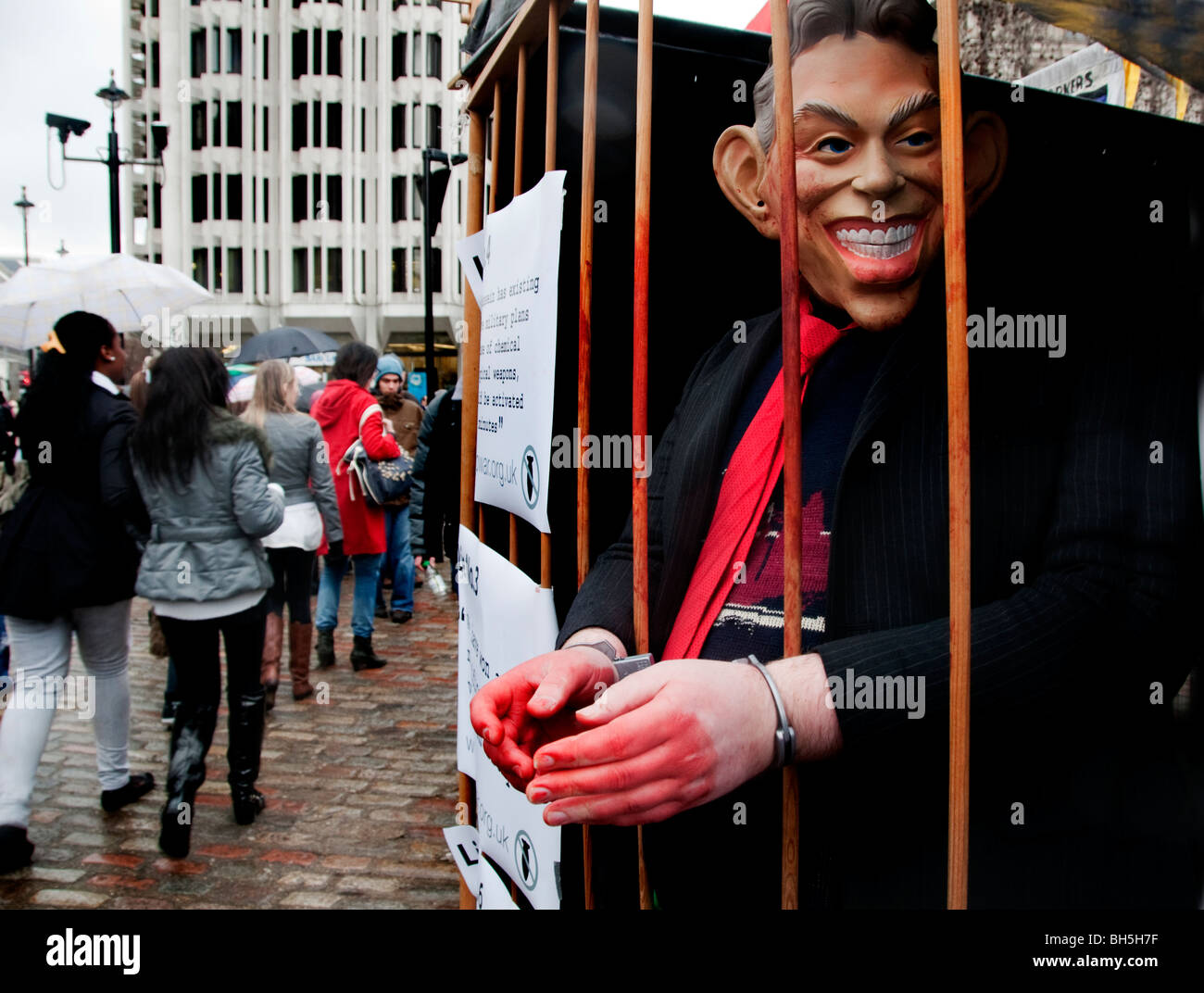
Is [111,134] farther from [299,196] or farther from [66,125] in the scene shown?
[299,196]

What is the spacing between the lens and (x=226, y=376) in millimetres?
4273

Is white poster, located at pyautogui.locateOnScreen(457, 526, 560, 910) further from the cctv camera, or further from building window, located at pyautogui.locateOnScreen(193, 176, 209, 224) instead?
building window, located at pyautogui.locateOnScreen(193, 176, 209, 224)

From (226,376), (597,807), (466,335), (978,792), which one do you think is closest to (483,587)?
(466,335)

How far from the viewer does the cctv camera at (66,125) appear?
2.68 meters

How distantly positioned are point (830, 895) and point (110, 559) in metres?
3.62

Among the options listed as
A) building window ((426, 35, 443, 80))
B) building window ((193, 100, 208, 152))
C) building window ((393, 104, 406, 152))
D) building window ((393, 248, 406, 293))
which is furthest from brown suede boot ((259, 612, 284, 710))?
building window ((393, 248, 406, 293))

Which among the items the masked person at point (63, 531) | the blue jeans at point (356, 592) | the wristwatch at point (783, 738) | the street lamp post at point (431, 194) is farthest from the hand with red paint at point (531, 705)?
the street lamp post at point (431, 194)

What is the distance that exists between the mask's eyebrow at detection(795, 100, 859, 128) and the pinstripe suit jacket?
11.3 inches

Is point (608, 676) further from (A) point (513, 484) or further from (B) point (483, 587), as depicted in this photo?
(B) point (483, 587)

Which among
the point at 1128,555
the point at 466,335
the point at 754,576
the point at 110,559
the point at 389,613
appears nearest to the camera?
the point at 1128,555

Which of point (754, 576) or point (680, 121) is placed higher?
point (680, 121)

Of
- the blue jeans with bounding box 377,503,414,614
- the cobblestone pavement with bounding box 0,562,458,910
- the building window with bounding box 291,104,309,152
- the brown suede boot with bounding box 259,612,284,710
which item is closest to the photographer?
the cobblestone pavement with bounding box 0,562,458,910

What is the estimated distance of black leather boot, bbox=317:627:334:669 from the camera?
705cm

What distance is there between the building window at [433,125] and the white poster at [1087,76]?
31577mm
